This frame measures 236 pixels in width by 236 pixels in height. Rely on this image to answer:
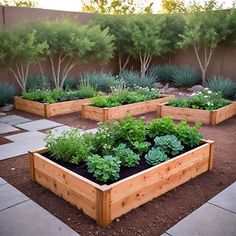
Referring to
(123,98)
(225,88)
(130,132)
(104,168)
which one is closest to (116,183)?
(104,168)

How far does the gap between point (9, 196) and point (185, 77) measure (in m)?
7.55

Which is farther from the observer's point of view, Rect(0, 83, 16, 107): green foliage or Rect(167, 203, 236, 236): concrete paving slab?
Rect(0, 83, 16, 107): green foliage

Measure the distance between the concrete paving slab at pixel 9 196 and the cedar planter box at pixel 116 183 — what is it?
0.24m

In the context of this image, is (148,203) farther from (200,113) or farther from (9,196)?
(200,113)

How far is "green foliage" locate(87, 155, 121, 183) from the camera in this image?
8.07 feet

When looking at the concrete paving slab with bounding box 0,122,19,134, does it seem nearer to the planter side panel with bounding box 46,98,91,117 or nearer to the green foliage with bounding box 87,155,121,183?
the planter side panel with bounding box 46,98,91,117

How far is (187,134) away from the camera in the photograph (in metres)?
3.29

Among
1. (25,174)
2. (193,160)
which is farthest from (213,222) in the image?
(25,174)

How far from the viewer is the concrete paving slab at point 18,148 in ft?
12.2

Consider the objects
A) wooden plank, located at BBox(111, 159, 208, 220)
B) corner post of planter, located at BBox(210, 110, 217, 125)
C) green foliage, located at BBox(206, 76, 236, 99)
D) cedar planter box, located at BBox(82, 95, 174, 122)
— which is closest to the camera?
wooden plank, located at BBox(111, 159, 208, 220)

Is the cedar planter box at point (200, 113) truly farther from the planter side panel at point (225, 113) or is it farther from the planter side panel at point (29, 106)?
the planter side panel at point (29, 106)

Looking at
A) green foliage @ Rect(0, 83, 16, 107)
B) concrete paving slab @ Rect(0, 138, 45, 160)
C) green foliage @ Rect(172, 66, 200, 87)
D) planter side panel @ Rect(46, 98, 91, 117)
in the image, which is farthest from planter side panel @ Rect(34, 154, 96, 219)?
green foliage @ Rect(172, 66, 200, 87)

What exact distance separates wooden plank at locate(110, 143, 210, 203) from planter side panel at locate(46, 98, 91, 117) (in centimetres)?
371

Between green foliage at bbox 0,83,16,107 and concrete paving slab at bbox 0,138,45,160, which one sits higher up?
green foliage at bbox 0,83,16,107
